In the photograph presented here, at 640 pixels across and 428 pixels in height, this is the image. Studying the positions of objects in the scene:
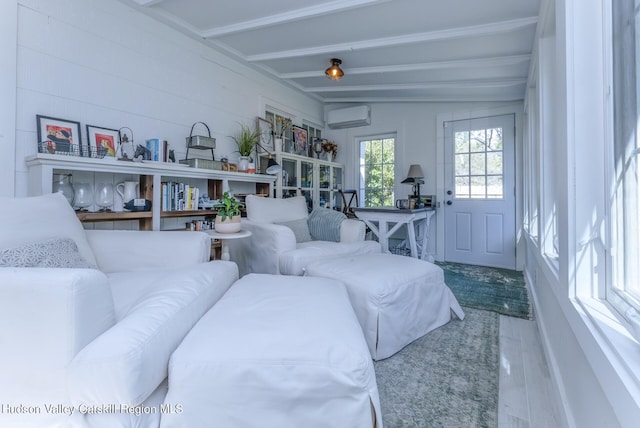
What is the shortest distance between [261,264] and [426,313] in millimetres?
1347

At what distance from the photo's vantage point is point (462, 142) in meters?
4.08

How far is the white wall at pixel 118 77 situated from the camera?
1.96 metres

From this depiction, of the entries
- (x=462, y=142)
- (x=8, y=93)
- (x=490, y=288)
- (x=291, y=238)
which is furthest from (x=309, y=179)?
(x=8, y=93)

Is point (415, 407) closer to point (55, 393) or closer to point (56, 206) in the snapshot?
point (55, 393)

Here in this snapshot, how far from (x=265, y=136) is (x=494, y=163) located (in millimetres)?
2843

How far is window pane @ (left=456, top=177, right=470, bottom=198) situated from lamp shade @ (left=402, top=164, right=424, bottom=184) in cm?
49

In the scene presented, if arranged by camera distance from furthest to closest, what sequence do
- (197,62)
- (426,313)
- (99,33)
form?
(197,62)
(99,33)
(426,313)

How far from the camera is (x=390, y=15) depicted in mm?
2352

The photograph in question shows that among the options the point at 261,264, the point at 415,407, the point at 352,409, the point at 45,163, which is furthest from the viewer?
the point at 261,264

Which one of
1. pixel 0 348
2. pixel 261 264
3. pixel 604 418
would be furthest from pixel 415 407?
pixel 261 264

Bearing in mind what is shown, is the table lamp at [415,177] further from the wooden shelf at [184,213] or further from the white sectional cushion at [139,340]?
the white sectional cushion at [139,340]

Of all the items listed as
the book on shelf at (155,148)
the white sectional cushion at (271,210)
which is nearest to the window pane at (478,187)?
the white sectional cushion at (271,210)

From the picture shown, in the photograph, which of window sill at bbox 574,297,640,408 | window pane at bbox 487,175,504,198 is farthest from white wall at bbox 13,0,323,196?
window pane at bbox 487,175,504,198

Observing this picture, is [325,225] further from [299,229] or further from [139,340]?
[139,340]
